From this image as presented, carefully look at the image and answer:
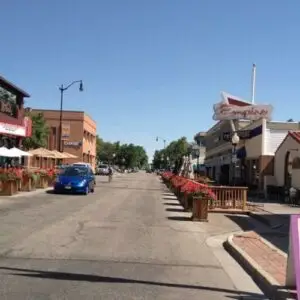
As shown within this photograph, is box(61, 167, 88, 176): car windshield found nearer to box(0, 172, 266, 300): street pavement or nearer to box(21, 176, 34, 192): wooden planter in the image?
box(21, 176, 34, 192): wooden planter

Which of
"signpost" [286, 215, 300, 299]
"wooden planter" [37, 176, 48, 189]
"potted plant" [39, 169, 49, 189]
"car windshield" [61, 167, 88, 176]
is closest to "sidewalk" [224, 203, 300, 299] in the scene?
"signpost" [286, 215, 300, 299]

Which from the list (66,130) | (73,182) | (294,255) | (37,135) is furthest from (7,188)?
(66,130)

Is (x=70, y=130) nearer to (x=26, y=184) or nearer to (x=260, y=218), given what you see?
(x=26, y=184)

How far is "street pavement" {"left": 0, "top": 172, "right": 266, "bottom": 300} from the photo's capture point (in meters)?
7.96

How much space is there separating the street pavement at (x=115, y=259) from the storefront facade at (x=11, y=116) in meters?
26.7

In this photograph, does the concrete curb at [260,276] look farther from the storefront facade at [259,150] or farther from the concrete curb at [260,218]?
the storefront facade at [259,150]

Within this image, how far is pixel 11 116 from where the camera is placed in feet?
152

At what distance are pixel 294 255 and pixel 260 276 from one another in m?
1.25

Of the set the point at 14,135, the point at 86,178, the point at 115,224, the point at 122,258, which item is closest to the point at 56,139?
the point at 14,135

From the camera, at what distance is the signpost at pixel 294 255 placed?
7809 mm

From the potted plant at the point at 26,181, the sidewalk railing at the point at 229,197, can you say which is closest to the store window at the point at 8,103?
the potted plant at the point at 26,181

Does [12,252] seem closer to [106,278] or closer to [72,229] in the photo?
[106,278]

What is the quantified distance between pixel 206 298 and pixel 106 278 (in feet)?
5.68

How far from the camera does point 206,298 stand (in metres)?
7.77
